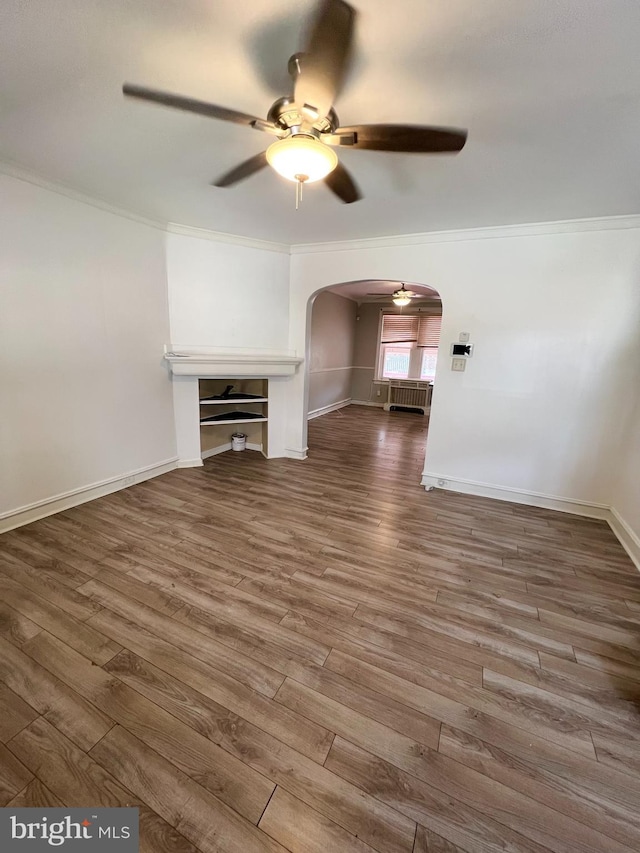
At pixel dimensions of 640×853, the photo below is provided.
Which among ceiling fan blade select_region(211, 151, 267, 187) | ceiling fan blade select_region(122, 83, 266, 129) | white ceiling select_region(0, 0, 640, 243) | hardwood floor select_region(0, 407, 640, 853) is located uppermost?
white ceiling select_region(0, 0, 640, 243)

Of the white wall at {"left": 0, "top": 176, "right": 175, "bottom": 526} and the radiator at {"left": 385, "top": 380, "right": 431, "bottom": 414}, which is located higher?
the white wall at {"left": 0, "top": 176, "right": 175, "bottom": 526}

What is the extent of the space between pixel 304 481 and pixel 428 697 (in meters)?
2.45

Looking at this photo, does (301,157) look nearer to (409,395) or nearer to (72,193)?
(72,193)

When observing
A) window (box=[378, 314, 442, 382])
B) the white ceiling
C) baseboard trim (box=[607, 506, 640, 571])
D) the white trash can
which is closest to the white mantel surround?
the white trash can

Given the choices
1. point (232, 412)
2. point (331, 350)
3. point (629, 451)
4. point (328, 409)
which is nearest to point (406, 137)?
point (629, 451)

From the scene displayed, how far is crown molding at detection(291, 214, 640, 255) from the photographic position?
2772 mm

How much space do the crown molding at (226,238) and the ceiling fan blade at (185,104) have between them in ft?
7.31

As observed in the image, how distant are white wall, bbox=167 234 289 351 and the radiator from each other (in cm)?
463

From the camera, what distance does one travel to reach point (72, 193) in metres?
2.65

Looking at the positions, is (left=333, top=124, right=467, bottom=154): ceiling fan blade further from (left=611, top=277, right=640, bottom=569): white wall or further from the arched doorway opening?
the arched doorway opening

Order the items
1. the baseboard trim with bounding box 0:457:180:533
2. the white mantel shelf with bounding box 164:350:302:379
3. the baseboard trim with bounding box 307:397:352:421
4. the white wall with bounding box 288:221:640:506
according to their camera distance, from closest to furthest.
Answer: the baseboard trim with bounding box 0:457:180:533 < the white wall with bounding box 288:221:640:506 < the white mantel shelf with bounding box 164:350:302:379 < the baseboard trim with bounding box 307:397:352:421

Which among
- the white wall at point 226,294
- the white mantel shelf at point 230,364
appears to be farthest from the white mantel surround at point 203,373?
the white wall at point 226,294

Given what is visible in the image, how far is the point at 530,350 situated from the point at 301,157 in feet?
8.94

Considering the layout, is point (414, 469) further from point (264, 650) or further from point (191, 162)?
point (191, 162)
